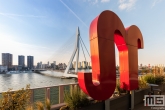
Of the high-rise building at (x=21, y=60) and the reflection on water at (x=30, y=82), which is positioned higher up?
the high-rise building at (x=21, y=60)

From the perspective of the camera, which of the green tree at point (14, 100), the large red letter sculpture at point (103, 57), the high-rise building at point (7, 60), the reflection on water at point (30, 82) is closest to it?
the green tree at point (14, 100)

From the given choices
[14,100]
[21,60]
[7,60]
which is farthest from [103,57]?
[21,60]

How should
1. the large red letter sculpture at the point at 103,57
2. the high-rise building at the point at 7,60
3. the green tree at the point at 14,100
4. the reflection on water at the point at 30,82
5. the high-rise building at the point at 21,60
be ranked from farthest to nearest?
the high-rise building at the point at 21,60
the high-rise building at the point at 7,60
the reflection on water at the point at 30,82
the large red letter sculpture at the point at 103,57
the green tree at the point at 14,100

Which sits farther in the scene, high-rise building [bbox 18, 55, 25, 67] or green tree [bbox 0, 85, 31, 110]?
high-rise building [bbox 18, 55, 25, 67]

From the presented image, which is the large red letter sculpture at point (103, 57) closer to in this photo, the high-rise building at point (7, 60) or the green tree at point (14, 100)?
the green tree at point (14, 100)

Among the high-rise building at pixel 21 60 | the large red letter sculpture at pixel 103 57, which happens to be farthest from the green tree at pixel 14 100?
the high-rise building at pixel 21 60

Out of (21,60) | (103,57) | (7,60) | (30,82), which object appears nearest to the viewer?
(103,57)

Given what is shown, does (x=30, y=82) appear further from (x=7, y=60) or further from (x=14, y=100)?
(x=7, y=60)

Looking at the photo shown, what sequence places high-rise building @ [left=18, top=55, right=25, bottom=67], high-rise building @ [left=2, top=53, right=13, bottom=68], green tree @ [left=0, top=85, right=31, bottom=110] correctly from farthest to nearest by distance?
high-rise building @ [left=18, top=55, right=25, bottom=67] → high-rise building @ [left=2, top=53, right=13, bottom=68] → green tree @ [left=0, top=85, right=31, bottom=110]

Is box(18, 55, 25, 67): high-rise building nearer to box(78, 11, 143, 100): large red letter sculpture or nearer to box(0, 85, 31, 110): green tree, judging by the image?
box(78, 11, 143, 100): large red letter sculpture

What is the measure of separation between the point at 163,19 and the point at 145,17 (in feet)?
4.19

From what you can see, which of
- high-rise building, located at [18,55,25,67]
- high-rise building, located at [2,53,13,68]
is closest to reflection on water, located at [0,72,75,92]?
high-rise building, located at [2,53,13,68]

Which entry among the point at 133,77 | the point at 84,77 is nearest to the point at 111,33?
the point at 84,77

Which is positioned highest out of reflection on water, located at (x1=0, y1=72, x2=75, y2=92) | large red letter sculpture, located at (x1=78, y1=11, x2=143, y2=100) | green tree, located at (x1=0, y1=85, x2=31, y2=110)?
large red letter sculpture, located at (x1=78, y1=11, x2=143, y2=100)
